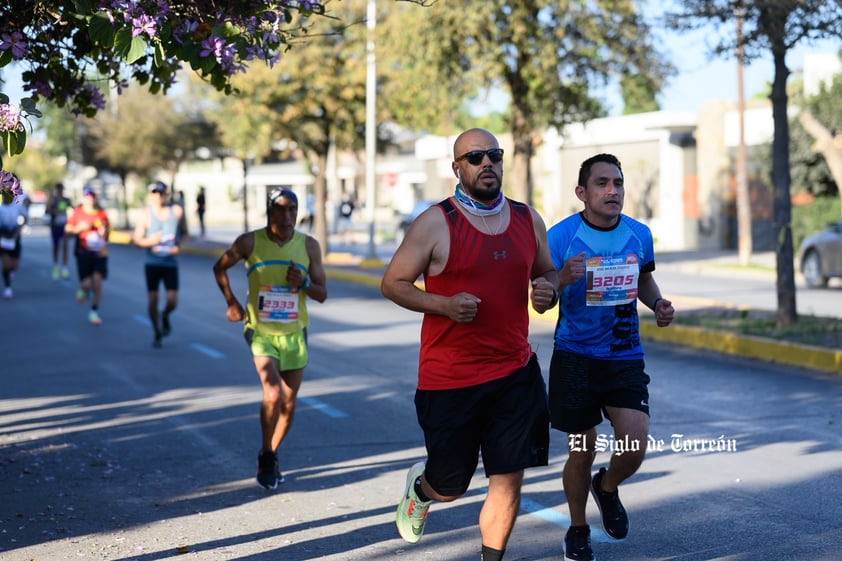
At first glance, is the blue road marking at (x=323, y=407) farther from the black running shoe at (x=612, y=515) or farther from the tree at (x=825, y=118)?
the tree at (x=825, y=118)

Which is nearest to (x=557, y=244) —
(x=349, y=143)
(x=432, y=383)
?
(x=432, y=383)

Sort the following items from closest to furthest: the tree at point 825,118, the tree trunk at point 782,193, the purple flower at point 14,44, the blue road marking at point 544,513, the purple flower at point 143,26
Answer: the purple flower at point 143,26
the purple flower at point 14,44
the blue road marking at point 544,513
the tree trunk at point 782,193
the tree at point 825,118

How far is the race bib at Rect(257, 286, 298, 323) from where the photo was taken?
7656 mm

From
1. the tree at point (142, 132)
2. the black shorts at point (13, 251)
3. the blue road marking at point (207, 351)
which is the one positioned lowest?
the blue road marking at point (207, 351)

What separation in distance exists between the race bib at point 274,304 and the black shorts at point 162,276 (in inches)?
273

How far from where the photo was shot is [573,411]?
5.87 metres

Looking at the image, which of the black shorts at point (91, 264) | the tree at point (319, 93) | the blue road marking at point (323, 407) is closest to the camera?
the blue road marking at point (323, 407)

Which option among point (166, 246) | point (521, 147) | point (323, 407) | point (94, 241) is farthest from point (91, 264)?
point (521, 147)

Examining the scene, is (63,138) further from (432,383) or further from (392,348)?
(432,383)

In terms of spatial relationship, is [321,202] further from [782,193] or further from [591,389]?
[591,389]

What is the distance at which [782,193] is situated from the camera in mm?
14117

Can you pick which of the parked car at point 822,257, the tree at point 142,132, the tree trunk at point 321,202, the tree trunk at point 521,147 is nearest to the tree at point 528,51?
the tree trunk at point 521,147

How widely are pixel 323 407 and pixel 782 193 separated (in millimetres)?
6373

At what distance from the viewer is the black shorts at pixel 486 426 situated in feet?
16.7
